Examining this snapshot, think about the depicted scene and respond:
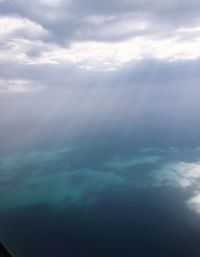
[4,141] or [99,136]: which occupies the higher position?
[99,136]

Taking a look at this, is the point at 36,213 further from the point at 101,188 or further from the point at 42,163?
the point at 42,163

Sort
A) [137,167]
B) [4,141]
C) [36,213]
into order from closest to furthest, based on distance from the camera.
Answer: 1. [36,213]
2. [137,167]
3. [4,141]

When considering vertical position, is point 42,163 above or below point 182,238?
above

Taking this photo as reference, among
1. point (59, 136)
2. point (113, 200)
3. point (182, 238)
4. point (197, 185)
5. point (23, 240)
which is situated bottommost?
point (23, 240)

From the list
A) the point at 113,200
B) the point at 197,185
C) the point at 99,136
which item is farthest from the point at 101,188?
the point at 99,136

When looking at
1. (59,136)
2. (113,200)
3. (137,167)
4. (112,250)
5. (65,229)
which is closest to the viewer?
(112,250)

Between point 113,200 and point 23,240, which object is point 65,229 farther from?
point 113,200

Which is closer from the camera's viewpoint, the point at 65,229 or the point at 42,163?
the point at 65,229

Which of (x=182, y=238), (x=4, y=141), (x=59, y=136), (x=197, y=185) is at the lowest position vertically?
(x=182, y=238)

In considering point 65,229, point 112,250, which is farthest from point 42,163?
point 112,250
